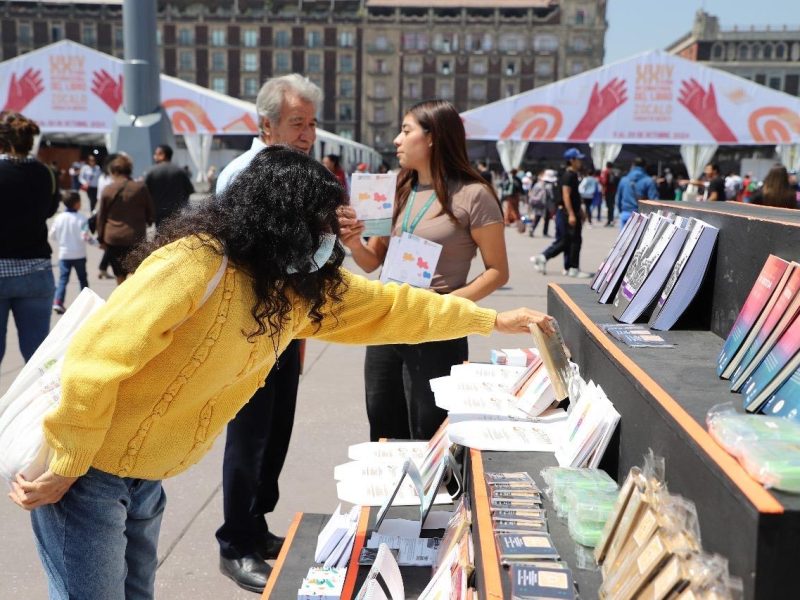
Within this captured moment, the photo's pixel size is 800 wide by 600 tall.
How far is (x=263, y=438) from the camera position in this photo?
9.47ft

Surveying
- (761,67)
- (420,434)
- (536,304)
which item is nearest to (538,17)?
(761,67)

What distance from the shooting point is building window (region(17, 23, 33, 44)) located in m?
82.0

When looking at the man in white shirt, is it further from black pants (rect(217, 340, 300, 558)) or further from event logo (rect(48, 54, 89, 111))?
event logo (rect(48, 54, 89, 111))

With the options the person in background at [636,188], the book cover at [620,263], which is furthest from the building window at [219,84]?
the book cover at [620,263]

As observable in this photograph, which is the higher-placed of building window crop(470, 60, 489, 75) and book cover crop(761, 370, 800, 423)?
building window crop(470, 60, 489, 75)

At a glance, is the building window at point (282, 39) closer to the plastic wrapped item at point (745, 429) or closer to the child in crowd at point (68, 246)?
the child in crowd at point (68, 246)

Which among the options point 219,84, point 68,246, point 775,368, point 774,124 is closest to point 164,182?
point 68,246

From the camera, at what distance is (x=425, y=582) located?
216 cm

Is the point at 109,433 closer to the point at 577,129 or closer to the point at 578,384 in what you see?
the point at 578,384

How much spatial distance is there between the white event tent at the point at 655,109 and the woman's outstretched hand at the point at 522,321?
16800 mm

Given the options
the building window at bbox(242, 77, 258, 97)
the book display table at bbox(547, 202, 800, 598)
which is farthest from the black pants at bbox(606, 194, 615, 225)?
the building window at bbox(242, 77, 258, 97)

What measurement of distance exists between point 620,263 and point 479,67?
88906mm

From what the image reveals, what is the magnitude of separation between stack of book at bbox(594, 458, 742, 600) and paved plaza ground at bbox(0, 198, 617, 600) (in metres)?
1.93

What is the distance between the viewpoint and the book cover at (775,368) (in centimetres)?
135
